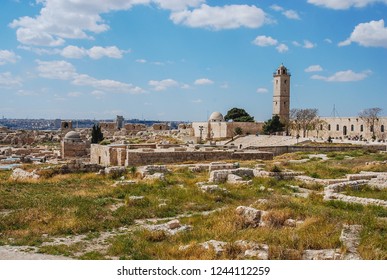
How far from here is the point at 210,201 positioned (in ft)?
36.8

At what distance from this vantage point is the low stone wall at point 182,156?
2191cm

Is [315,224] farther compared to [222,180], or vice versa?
[222,180]

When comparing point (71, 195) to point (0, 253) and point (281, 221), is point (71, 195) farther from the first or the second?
point (281, 221)

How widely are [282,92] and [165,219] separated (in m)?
58.1

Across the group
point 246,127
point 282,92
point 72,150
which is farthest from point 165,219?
point 282,92

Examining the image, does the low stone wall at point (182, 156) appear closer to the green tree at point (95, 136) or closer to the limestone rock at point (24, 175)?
the limestone rock at point (24, 175)

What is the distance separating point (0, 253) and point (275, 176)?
401 inches

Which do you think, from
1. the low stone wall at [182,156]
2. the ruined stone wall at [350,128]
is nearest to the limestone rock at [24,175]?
the low stone wall at [182,156]

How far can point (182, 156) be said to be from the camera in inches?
903

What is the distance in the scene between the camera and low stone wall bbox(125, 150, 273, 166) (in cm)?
2191

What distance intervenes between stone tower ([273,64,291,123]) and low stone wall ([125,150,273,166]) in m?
41.7

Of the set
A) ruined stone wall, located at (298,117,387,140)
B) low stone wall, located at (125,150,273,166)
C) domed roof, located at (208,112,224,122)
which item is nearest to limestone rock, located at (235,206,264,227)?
low stone wall, located at (125,150,273,166)
